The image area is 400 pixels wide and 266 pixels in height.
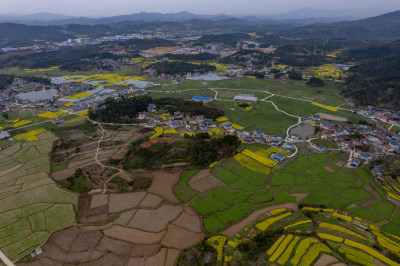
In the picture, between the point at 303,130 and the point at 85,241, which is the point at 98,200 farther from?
the point at 303,130

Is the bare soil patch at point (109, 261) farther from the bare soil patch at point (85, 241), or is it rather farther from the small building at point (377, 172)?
the small building at point (377, 172)

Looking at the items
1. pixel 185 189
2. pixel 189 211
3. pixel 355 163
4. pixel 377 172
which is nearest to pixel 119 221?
pixel 189 211

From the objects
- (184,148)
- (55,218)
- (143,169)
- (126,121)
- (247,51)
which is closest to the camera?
(55,218)

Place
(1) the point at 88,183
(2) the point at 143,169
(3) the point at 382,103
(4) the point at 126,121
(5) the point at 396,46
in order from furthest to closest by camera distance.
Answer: (5) the point at 396,46 → (3) the point at 382,103 → (4) the point at 126,121 → (2) the point at 143,169 → (1) the point at 88,183

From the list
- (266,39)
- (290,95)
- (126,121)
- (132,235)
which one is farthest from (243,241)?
(266,39)

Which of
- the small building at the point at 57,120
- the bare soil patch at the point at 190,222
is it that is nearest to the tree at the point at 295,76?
the small building at the point at 57,120

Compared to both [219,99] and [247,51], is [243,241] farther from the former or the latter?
[247,51]

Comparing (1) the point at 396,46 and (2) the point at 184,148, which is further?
(1) the point at 396,46
